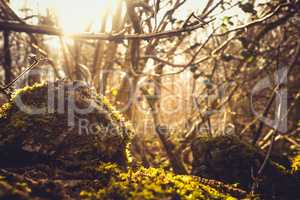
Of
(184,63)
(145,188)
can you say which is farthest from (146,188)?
(184,63)

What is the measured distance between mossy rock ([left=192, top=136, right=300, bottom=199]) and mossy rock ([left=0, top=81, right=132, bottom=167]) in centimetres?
106

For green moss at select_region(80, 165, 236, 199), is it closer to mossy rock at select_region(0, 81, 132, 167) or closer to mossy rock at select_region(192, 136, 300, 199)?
mossy rock at select_region(0, 81, 132, 167)

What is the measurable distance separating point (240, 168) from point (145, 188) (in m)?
1.65

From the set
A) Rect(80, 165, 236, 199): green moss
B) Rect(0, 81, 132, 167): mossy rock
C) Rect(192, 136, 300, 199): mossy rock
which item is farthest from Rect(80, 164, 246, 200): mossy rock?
Rect(192, 136, 300, 199): mossy rock

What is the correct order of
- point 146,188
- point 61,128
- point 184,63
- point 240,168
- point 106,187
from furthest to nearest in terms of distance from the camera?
point 184,63, point 240,168, point 61,128, point 106,187, point 146,188

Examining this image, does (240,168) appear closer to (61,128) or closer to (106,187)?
(106,187)

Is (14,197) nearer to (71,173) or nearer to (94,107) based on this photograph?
(71,173)

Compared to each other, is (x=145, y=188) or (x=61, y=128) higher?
(x=61, y=128)

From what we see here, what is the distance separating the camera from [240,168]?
9.36 feet

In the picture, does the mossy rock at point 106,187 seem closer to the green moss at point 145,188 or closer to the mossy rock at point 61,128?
the green moss at point 145,188

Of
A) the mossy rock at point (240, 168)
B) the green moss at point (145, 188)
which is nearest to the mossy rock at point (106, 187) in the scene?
the green moss at point (145, 188)

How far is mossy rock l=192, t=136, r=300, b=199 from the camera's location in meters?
2.60

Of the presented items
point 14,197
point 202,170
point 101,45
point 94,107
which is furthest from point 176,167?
point 14,197

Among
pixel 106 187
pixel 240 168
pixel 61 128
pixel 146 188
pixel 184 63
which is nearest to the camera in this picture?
pixel 146 188
